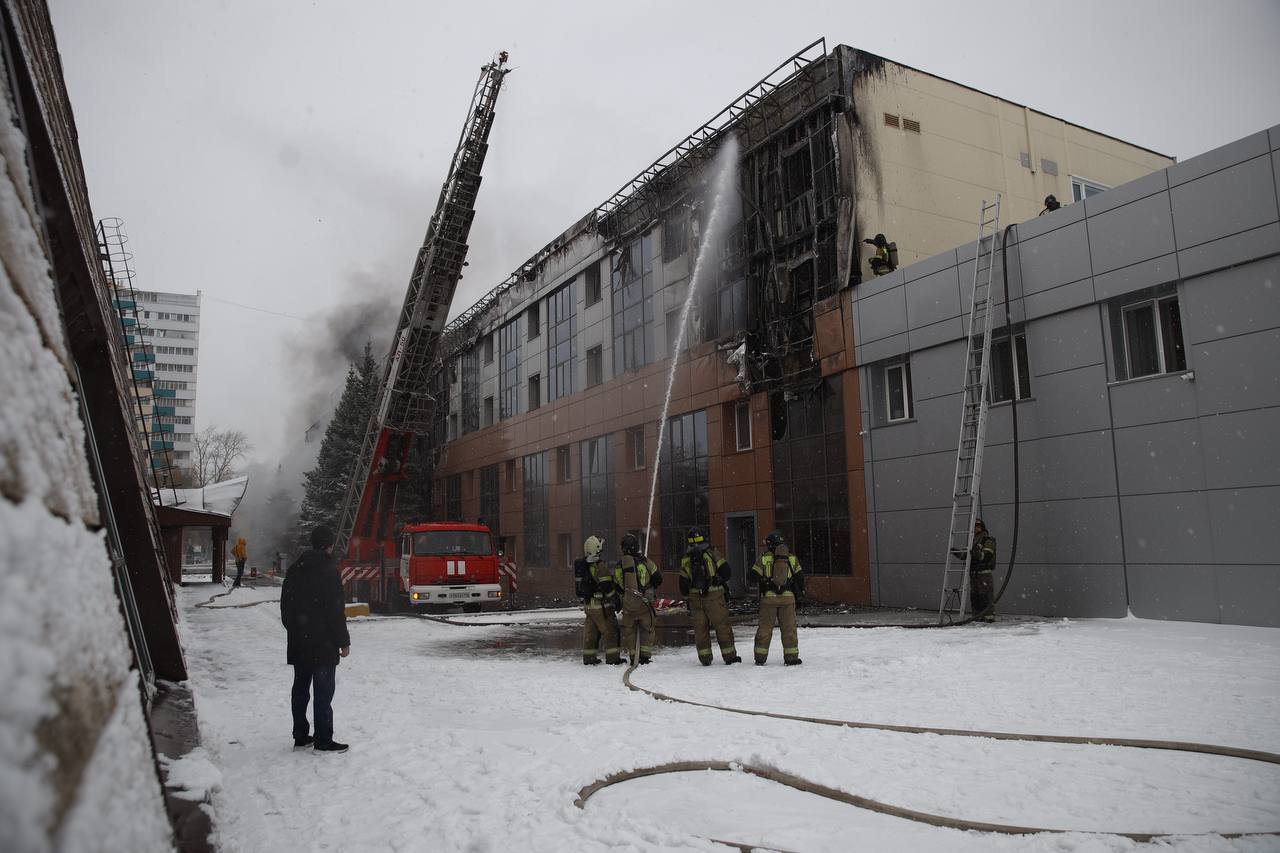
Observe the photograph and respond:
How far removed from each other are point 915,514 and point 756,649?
7.66 m

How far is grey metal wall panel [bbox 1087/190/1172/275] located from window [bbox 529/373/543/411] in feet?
75.2

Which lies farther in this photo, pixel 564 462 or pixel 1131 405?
pixel 564 462

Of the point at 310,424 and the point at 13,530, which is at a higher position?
the point at 310,424

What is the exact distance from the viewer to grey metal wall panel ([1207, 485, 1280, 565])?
1078 cm

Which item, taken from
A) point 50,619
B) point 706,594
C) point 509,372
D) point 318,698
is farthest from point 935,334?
point 509,372

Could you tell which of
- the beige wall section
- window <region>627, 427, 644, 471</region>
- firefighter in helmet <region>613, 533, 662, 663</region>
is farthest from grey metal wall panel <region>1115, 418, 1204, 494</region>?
window <region>627, 427, 644, 471</region>

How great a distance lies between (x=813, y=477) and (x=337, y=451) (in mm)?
32720

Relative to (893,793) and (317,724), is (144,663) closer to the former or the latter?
(317,724)

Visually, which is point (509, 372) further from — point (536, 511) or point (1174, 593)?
point (1174, 593)

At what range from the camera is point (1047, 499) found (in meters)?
13.7

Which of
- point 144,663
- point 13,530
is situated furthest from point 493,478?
point 13,530

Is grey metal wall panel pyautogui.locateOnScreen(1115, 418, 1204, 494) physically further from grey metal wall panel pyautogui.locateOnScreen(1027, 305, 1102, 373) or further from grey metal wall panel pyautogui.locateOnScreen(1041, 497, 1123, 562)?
grey metal wall panel pyautogui.locateOnScreen(1027, 305, 1102, 373)

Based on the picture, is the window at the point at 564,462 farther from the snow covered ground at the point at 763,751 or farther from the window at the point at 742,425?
the snow covered ground at the point at 763,751

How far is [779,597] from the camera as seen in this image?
9.55m
